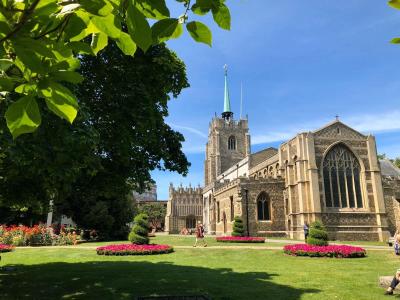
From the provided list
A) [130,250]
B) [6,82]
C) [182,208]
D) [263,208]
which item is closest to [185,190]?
[182,208]

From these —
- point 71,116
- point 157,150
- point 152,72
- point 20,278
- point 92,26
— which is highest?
point 152,72

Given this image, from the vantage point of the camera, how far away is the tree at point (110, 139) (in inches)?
275

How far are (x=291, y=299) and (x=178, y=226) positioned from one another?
58.5 m

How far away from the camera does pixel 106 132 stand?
10250mm

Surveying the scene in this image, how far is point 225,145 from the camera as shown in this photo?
2876 inches

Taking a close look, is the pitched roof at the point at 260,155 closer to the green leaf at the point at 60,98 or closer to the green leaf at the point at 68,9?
the green leaf at the point at 60,98

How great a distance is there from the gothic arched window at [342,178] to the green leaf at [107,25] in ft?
115

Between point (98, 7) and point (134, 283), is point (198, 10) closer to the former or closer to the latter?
point (98, 7)

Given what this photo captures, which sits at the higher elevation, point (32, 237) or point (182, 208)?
point (182, 208)

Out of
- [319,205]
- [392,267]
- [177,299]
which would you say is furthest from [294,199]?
[177,299]

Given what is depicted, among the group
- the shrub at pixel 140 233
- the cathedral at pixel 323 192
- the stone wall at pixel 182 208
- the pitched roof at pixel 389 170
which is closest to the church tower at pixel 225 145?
the stone wall at pixel 182 208

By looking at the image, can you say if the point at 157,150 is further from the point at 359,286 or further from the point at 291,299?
the point at 359,286

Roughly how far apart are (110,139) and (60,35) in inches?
344

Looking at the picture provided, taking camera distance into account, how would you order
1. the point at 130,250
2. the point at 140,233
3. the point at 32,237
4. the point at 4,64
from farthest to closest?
the point at 32,237, the point at 140,233, the point at 130,250, the point at 4,64
